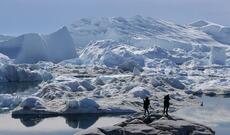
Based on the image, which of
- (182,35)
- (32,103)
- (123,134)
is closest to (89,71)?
(32,103)

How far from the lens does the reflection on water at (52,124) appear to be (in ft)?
128

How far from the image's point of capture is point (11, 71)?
85.9m

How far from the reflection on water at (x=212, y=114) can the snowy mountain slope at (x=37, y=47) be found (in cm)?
5745

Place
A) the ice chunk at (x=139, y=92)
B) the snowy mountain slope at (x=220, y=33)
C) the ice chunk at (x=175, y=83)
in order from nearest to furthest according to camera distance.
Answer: the ice chunk at (x=139, y=92)
the ice chunk at (x=175, y=83)
the snowy mountain slope at (x=220, y=33)

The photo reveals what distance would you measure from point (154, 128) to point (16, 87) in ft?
166

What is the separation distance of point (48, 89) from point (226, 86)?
30.9m

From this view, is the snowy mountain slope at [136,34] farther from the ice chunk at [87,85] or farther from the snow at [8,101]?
the snow at [8,101]

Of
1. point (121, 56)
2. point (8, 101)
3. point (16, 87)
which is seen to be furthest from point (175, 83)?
point (121, 56)

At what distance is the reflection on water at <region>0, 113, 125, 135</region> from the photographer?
3890 centimetres

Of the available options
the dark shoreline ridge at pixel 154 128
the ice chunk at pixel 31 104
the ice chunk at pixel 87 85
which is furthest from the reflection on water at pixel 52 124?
the ice chunk at pixel 87 85

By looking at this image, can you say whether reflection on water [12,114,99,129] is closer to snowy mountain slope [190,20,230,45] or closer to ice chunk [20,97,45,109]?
ice chunk [20,97,45,109]

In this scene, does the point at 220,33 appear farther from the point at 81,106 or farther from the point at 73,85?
the point at 81,106

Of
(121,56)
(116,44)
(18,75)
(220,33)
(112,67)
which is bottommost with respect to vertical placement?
(18,75)

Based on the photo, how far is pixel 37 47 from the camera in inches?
4530
